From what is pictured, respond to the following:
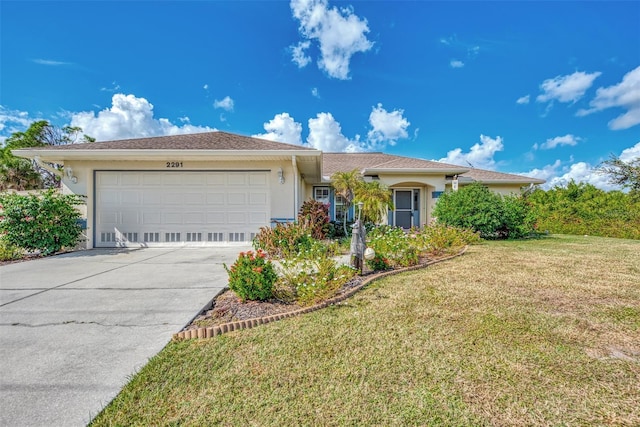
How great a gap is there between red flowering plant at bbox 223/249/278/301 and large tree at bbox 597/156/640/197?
51.2ft

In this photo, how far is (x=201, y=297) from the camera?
3916 millimetres

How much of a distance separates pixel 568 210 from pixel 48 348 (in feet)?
60.0

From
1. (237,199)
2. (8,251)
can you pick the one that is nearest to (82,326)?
(237,199)

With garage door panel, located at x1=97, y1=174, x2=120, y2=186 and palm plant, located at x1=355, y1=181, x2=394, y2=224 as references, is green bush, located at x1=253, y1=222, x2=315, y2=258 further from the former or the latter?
garage door panel, located at x1=97, y1=174, x2=120, y2=186

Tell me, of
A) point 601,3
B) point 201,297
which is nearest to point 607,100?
point 601,3

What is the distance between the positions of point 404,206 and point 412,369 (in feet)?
40.6

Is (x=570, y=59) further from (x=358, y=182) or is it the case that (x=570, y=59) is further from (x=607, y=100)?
(x=358, y=182)

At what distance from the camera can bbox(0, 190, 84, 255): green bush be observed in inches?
288

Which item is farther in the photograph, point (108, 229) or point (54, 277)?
point (108, 229)

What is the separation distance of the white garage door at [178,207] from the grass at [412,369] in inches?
240

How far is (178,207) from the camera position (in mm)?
9008

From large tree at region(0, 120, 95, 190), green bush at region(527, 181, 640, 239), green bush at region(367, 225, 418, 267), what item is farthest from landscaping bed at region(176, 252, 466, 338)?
large tree at region(0, 120, 95, 190)

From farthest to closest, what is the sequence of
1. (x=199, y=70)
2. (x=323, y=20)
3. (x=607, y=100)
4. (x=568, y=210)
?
1. (x=607, y=100)
2. (x=568, y=210)
3. (x=199, y=70)
4. (x=323, y=20)

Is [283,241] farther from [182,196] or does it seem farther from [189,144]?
[189,144]
